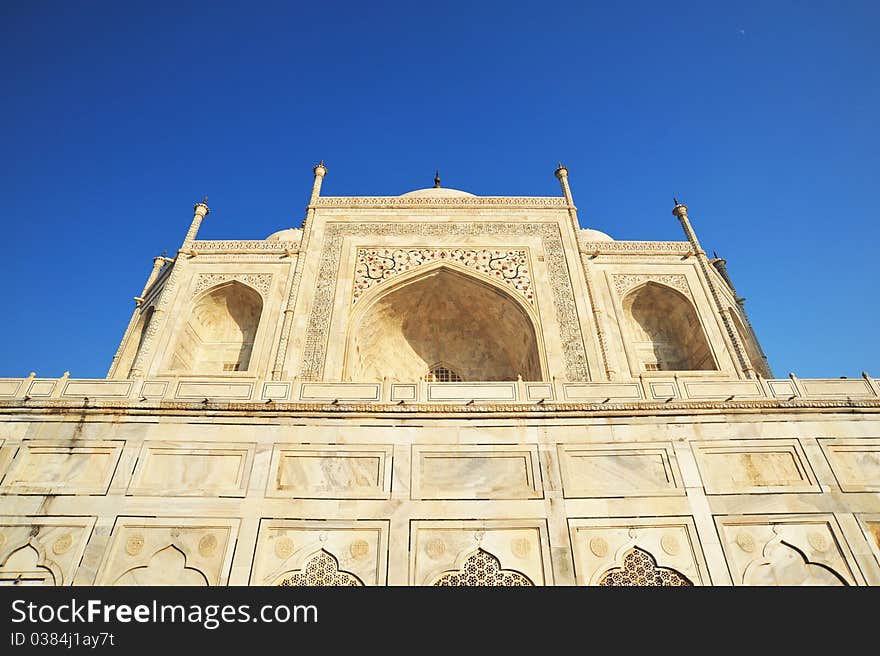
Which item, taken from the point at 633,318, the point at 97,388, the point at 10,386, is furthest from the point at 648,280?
the point at 10,386

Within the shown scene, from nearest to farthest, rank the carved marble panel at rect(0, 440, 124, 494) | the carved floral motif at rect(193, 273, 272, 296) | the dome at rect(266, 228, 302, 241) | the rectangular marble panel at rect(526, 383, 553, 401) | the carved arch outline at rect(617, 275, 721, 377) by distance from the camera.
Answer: the carved marble panel at rect(0, 440, 124, 494) < the rectangular marble panel at rect(526, 383, 553, 401) < the carved arch outline at rect(617, 275, 721, 377) < the carved floral motif at rect(193, 273, 272, 296) < the dome at rect(266, 228, 302, 241)

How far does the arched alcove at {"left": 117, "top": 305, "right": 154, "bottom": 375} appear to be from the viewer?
11.6 metres

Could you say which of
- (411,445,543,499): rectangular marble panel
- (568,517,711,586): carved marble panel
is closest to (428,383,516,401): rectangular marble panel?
(411,445,543,499): rectangular marble panel

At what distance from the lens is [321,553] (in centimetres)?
562

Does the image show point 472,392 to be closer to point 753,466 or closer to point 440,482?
point 440,482

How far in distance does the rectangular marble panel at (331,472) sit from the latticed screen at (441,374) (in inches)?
264

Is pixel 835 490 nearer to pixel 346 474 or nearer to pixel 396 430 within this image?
pixel 396 430

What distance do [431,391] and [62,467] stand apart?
15.5 ft

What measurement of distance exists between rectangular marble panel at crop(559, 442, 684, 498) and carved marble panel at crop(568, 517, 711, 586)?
347mm

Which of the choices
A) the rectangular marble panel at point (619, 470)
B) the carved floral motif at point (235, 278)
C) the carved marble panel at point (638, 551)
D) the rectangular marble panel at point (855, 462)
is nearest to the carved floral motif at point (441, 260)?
the carved floral motif at point (235, 278)

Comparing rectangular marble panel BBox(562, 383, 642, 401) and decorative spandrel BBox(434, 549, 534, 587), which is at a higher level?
rectangular marble panel BBox(562, 383, 642, 401)

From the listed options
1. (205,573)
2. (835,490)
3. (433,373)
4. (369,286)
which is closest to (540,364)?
(433,373)

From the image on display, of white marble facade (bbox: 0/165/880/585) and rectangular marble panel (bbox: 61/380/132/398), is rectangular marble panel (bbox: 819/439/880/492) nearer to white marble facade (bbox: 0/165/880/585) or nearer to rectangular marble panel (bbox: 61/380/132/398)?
white marble facade (bbox: 0/165/880/585)

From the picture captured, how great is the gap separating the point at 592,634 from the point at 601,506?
2.51 m
